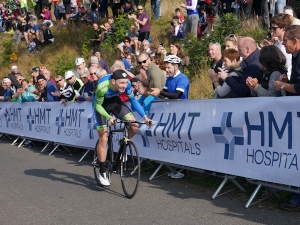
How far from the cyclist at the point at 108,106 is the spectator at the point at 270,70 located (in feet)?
5.81

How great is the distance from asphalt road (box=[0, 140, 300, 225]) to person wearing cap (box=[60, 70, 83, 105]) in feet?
8.70

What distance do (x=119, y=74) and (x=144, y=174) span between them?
246cm

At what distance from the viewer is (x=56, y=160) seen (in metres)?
12.8

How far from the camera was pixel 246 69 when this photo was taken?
8039mm

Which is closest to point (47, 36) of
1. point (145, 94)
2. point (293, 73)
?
point (145, 94)

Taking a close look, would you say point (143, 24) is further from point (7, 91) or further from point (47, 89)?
point (47, 89)

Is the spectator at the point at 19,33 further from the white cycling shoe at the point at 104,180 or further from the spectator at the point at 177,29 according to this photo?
the white cycling shoe at the point at 104,180

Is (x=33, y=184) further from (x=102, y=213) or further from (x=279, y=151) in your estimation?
(x=279, y=151)

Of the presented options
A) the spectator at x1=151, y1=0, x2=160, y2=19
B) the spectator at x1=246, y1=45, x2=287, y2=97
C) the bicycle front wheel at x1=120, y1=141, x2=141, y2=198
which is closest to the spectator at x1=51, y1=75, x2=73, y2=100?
the bicycle front wheel at x1=120, y1=141, x2=141, y2=198

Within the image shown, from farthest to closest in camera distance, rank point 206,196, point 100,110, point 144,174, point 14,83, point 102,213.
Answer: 1. point 14,83
2. point 144,174
3. point 100,110
4. point 206,196
5. point 102,213

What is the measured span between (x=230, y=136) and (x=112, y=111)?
225cm

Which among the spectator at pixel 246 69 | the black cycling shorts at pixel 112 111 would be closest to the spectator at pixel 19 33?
the black cycling shorts at pixel 112 111

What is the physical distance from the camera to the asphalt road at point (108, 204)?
712 cm

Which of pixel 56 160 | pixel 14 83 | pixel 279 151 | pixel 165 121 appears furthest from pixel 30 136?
pixel 279 151
